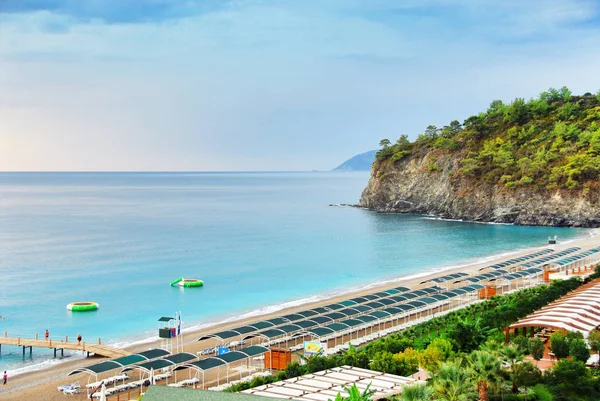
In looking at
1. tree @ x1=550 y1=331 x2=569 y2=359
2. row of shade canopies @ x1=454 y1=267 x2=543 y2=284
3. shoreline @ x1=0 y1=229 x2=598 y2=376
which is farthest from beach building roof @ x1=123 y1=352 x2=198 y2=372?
row of shade canopies @ x1=454 y1=267 x2=543 y2=284

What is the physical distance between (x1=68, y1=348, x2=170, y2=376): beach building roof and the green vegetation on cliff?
96.9 meters

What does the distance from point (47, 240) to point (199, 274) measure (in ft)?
133

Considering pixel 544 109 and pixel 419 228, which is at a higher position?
pixel 544 109

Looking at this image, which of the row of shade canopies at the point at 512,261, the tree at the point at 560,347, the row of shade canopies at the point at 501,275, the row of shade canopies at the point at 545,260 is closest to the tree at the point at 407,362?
the tree at the point at 560,347

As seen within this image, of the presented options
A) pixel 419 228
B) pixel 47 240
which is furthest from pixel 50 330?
pixel 419 228

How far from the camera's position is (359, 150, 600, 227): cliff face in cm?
11231

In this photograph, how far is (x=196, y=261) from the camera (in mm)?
80062

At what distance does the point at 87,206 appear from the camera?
175 m

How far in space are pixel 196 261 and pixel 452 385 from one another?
208 ft

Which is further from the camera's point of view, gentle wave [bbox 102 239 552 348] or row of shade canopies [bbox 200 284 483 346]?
gentle wave [bbox 102 239 552 348]

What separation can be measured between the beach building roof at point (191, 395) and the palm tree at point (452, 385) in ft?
18.0

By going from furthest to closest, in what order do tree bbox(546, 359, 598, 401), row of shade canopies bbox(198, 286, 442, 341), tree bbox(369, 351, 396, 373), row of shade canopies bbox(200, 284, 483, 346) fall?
row of shade canopies bbox(198, 286, 442, 341) < row of shade canopies bbox(200, 284, 483, 346) < tree bbox(369, 351, 396, 373) < tree bbox(546, 359, 598, 401)

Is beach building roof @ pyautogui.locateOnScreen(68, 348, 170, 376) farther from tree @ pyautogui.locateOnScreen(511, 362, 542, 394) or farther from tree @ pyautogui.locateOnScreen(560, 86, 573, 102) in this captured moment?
tree @ pyautogui.locateOnScreen(560, 86, 573, 102)

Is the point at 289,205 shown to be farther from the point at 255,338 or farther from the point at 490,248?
the point at 255,338
